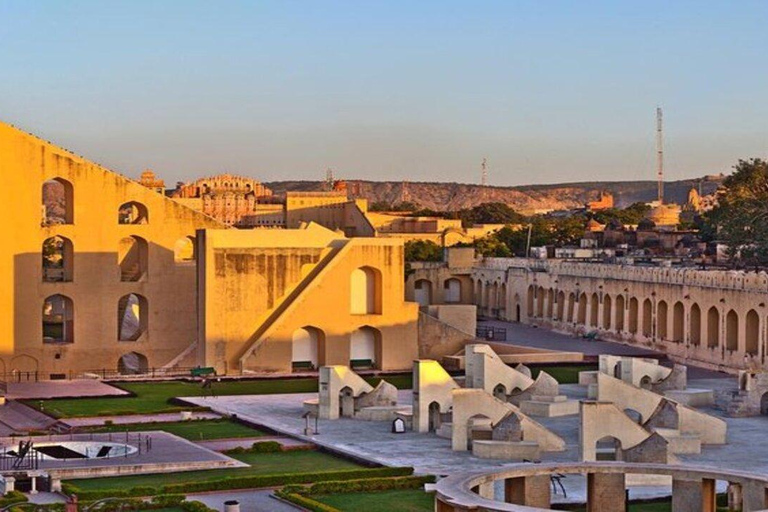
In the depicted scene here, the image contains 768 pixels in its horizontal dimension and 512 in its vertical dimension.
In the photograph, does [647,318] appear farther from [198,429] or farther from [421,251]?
[421,251]

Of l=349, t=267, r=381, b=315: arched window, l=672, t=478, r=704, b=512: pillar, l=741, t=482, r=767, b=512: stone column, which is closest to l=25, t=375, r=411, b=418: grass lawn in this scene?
l=349, t=267, r=381, b=315: arched window

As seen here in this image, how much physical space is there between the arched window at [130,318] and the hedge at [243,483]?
2704 cm

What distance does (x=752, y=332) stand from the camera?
52.0 m

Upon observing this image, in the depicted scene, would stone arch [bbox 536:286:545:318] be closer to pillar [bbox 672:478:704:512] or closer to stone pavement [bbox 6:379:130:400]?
stone pavement [bbox 6:379:130:400]

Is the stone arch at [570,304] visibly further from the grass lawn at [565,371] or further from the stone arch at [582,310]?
the grass lawn at [565,371]

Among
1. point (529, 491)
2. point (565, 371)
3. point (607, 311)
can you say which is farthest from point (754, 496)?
point (607, 311)

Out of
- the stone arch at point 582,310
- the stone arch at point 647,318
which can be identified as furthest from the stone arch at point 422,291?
the stone arch at point 647,318

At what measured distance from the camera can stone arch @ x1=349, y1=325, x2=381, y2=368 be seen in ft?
178

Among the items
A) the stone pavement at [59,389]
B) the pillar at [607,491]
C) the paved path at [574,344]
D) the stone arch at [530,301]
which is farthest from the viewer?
the stone arch at [530,301]

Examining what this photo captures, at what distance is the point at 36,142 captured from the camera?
54094 mm

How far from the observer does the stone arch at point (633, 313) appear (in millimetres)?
62094

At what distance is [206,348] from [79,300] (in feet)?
19.0

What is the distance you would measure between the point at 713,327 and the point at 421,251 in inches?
1495

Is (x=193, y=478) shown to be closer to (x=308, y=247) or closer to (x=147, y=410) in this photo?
(x=147, y=410)
